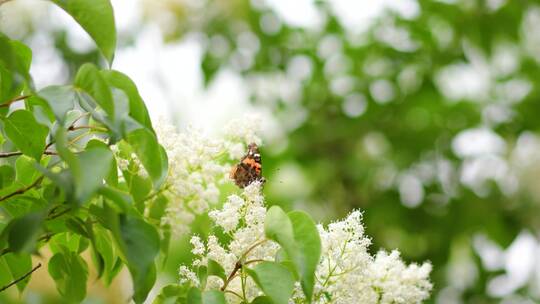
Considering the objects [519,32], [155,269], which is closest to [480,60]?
[519,32]

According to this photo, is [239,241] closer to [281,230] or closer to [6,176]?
[281,230]

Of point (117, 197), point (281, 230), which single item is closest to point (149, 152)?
point (117, 197)

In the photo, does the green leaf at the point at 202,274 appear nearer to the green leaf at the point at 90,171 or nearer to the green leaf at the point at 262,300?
the green leaf at the point at 262,300

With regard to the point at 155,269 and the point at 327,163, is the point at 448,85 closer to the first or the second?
the point at 327,163

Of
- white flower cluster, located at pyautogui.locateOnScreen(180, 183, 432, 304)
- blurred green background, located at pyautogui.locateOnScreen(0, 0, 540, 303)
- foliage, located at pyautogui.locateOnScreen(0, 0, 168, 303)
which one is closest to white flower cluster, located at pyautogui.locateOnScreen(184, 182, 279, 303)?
white flower cluster, located at pyautogui.locateOnScreen(180, 183, 432, 304)

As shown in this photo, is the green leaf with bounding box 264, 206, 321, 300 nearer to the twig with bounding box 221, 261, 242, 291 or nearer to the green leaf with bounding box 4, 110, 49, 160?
the twig with bounding box 221, 261, 242, 291

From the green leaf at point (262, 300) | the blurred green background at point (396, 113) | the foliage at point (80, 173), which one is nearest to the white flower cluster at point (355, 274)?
the green leaf at point (262, 300)
